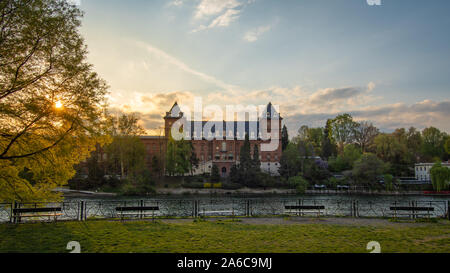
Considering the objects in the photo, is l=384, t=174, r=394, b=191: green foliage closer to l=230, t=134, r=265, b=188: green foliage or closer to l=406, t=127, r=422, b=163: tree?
l=230, t=134, r=265, b=188: green foliage

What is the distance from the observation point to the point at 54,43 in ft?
32.8

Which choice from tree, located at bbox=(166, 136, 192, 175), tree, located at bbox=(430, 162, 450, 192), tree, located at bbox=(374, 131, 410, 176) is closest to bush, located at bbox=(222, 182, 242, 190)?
Result: tree, located at bbox=(166, 136, 192, 175)

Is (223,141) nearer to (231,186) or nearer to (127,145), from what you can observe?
(231,186)

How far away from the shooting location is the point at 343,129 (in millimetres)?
74875

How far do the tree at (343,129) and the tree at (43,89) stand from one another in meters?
Answer: 72.2

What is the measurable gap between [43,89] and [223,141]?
5812 centimetres

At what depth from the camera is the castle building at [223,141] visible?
212 ft

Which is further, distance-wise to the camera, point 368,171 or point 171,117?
point 171,117

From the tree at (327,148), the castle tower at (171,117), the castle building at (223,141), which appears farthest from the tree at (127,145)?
the tree at (327,148)

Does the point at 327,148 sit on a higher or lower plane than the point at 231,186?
higher

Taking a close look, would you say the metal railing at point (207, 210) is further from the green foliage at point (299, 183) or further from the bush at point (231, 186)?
the bush at point (231, 186)

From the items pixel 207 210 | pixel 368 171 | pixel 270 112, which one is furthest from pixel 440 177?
pixel 207 210

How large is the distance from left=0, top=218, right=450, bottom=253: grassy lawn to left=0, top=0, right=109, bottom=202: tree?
109 inches
